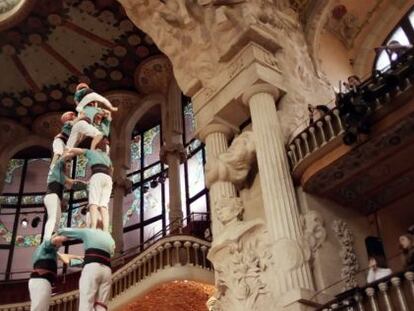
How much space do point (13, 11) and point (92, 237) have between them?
14.8 meters

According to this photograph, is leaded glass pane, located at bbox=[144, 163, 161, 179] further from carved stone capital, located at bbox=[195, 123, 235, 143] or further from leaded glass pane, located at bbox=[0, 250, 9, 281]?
carved stone capital, located at bbox=[195, 123, 235, 143]

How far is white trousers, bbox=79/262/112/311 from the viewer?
5.50 metres

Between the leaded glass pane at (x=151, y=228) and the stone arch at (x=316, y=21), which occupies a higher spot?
the stone arch at (x=316, y=21)

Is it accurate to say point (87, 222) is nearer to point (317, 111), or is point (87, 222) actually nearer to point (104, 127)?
point (104, 127)

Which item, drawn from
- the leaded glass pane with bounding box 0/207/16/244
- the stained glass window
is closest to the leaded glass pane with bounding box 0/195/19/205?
the leaded glass pane with bounding box 0/207/16/244

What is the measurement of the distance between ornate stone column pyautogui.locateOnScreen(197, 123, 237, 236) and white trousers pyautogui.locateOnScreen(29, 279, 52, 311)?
5.45m

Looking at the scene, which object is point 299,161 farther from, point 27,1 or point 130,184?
point 27,1

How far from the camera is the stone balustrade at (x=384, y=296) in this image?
737 cm

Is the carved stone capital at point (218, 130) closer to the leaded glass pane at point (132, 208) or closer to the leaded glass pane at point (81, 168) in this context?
the leaded glass pane at point (132, 208)

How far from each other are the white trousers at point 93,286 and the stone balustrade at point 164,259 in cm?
718

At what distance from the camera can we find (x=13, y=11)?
62.0 feet

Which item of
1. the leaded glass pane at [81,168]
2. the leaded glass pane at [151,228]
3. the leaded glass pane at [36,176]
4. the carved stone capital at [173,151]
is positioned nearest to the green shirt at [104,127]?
the carved stone capital at [173,151]

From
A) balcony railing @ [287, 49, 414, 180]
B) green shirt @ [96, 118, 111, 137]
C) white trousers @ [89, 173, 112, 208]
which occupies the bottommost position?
white trousers @ [89, 173, 112, 208]

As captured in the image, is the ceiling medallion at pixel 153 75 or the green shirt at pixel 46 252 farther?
the ceiling medallion at pixel 153 75
